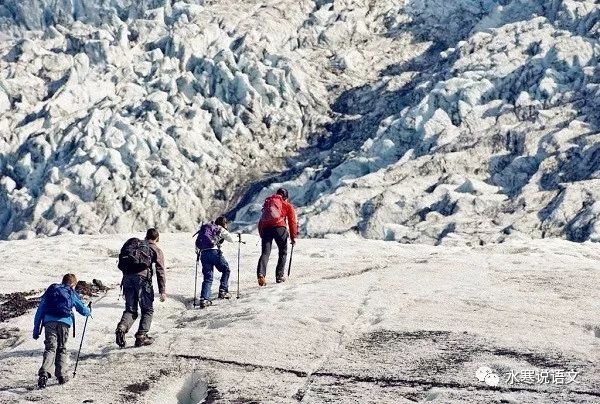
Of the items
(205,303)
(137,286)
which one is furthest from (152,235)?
(205,303)

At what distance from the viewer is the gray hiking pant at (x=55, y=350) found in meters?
10.5

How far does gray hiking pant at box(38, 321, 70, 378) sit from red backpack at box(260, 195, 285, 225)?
6200mm

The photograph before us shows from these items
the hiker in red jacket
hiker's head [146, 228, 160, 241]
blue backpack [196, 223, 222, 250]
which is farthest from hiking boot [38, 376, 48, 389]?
the hiker in red jacket

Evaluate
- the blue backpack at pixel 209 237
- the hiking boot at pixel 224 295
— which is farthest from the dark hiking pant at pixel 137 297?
the hiking boot at pixel 224 295

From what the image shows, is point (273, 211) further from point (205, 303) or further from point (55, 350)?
point (55, 350)

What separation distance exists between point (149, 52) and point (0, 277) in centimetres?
Answer: 6926

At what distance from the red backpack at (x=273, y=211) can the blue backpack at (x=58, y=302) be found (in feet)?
19.9

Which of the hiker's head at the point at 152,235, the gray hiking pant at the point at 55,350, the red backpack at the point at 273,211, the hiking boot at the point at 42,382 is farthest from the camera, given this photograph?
the red backpack at the point at 273,211

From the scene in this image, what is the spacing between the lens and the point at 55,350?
1073 centimetres

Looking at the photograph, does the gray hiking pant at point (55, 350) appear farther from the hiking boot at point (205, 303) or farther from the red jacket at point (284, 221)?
the red jacket at point (284, 221)

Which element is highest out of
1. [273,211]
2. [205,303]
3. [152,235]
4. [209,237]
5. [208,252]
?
[273,211]

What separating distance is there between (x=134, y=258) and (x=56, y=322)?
1.71 meters

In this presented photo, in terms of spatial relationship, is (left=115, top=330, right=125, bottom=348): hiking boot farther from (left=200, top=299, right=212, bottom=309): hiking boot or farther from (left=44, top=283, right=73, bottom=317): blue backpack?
(left=200, top=299, right=212, bottom=309): hiking boot

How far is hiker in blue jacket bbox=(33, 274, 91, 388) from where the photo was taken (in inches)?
418
